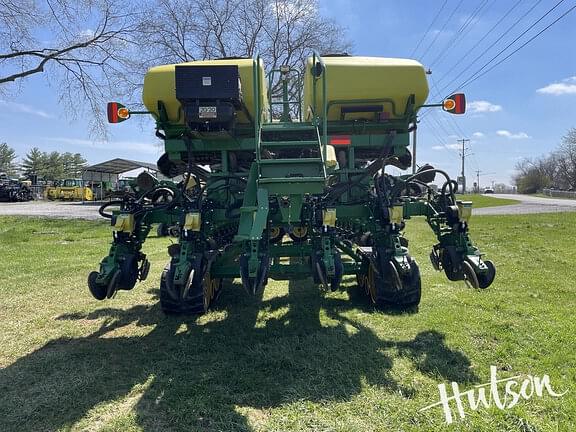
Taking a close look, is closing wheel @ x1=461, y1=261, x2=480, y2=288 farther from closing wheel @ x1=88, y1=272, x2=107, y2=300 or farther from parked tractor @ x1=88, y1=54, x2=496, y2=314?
closing wheel @ x1=88, y1=272, x2=107, y2=300

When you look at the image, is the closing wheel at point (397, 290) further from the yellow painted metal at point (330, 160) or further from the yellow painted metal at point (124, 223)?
the yellow painted metal at point (124, 223)

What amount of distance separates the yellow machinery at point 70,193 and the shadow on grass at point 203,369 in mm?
38079

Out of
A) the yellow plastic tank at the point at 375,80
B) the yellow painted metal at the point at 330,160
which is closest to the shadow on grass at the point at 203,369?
the yellow painted metal at the point at 330,160

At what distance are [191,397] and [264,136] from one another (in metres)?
2.90

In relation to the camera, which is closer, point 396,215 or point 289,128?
point 396,215

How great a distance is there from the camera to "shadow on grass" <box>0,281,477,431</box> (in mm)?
2924

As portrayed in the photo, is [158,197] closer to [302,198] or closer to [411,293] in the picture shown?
[302,198]

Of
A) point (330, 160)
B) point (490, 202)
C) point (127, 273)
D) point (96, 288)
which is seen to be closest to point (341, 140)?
point (330, 160)

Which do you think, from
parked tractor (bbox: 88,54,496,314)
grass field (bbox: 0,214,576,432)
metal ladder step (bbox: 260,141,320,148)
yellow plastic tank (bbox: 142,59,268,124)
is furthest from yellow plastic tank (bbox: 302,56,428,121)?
grass field (bbox: 0,214,576,432)

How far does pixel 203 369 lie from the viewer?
3.57 meters

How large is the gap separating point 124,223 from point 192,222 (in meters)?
0.78

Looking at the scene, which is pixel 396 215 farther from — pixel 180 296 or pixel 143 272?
pixel 143 272

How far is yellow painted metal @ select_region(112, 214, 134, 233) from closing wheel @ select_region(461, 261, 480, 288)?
323cm

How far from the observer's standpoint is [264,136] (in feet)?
16.5
